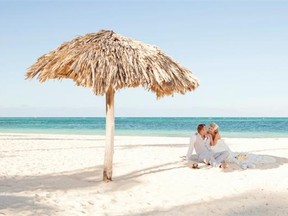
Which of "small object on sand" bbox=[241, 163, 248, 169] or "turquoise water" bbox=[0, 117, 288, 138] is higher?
"small object on sand" bbox=[241, 163, 248, 169]

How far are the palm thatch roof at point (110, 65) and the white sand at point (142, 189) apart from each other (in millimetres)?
1834

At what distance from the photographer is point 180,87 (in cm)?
799

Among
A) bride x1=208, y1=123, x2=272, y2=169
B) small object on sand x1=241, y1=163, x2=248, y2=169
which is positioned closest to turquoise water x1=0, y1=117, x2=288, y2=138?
bride x1=208, y1=123, x2=272, y2=169

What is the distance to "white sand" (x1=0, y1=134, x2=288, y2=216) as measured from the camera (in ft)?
19.1

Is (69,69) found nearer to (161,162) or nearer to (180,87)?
(180,87)

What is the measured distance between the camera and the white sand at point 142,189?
583 centimetres

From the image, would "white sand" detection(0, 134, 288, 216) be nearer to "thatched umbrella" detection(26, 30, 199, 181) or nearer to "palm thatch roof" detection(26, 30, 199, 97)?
"thatched umbrella" detection(26, 30, 199, 181)

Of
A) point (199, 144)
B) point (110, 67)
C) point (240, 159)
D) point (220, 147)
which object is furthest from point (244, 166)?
point (110, 67)

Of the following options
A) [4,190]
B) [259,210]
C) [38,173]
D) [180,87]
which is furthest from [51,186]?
[259,210]

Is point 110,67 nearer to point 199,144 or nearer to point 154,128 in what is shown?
point 199,144

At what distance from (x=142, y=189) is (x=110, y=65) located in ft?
7.58

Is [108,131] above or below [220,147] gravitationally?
above

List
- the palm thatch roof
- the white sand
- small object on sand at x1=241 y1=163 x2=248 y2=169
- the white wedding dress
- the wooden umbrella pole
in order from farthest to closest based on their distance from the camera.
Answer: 1. the white wedding dress
2. small object on sand at x1=241 y1=163 x2=248 y2=169
3. the wooden umbrella pole
4. the palm thatch roof
5. the white sand

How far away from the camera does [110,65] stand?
719 centimetres
